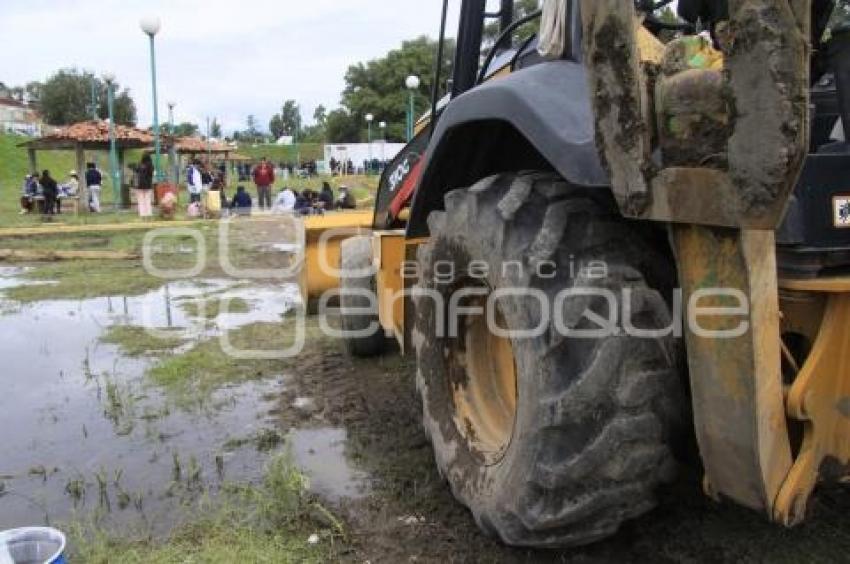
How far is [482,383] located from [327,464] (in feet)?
4.11

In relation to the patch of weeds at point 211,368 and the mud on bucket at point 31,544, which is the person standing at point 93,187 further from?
the mud on bucket at point 31,544

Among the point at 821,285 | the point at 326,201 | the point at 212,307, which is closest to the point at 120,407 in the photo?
the point at 212,307

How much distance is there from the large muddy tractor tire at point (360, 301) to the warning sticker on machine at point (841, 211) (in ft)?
14.1

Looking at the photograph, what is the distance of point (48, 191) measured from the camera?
78.4 ft

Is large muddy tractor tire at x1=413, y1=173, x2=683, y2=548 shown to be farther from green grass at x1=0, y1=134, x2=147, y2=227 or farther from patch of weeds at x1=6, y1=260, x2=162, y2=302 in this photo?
green grass at x1=0, y1=134, x2=147, y2=227

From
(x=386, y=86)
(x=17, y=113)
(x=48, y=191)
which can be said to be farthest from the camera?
(x=17, y=113)

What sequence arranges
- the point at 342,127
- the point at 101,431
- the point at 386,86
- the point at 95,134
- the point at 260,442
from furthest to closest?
the point at 342,127, the point at 386,86, the point at 95,134, the point at 101,431, the point at 260,442

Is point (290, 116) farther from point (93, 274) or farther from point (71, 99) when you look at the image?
point (93, 274)

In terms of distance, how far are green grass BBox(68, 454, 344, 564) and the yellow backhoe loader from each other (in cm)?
65

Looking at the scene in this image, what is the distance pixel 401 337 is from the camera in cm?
492

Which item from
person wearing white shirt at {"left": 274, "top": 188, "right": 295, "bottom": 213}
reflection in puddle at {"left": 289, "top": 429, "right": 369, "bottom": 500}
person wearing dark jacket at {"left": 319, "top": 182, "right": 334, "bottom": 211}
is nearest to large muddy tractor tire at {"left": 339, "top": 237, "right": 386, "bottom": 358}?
reflection in puddle at {"left": 289, "top": 429, "right": 369, "bottom": 500}

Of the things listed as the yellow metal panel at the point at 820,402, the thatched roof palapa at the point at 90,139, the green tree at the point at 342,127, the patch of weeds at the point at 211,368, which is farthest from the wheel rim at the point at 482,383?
the green tree at the point at 342,127

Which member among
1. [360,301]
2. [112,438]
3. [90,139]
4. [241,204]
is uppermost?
[90,139]

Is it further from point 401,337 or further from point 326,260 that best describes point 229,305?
point 401,337
